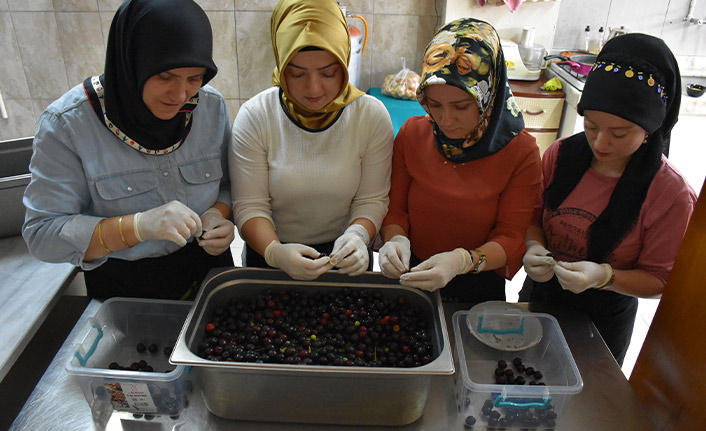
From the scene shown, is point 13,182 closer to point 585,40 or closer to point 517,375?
point 517,375

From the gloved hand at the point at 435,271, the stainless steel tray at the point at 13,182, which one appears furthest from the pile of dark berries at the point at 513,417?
the stainless steel tray at the point at 13,182

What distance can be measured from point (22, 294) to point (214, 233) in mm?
681

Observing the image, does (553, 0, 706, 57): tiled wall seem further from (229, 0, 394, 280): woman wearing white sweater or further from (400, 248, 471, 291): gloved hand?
(400, 248, 471, 291): gloved hand

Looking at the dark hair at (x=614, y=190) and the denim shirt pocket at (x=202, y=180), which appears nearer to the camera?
the dark hair at (x=614, y=190)

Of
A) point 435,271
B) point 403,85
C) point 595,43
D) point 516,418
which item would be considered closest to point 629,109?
point 435,271

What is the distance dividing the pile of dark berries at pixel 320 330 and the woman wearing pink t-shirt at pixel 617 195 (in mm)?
410

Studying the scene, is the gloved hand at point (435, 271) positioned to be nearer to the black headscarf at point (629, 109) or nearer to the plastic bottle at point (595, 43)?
the black headscarf at point (629, 109)

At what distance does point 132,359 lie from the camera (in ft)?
4.10

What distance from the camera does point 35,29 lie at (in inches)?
134

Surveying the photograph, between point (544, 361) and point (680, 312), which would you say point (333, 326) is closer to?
point (544, 361)

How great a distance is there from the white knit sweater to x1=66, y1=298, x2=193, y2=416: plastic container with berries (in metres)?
0.36

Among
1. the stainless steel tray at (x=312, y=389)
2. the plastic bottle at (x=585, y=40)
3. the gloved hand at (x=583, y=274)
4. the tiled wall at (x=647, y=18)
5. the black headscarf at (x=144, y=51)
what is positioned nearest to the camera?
the stainless steel tray at (x=312, y=389)

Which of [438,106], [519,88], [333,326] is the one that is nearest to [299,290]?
[333,326]

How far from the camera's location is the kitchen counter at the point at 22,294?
1.34 meters
